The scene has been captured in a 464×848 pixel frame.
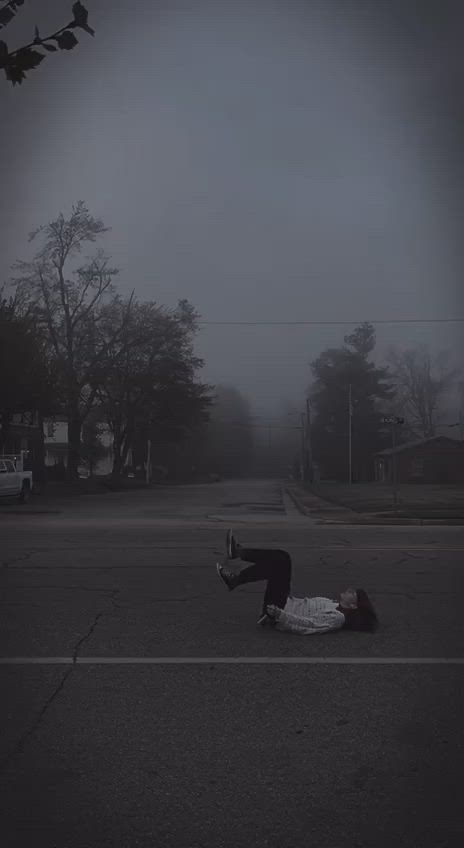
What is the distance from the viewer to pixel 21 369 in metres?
34.9

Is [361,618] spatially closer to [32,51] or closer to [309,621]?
[309,621]

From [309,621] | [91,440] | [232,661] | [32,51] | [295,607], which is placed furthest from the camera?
[91,440]

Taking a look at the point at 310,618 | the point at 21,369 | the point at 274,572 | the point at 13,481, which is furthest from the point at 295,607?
the point at 21,369

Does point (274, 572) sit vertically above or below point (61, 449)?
below

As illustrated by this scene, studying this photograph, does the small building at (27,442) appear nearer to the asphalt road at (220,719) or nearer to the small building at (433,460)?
the small building at (433,460)

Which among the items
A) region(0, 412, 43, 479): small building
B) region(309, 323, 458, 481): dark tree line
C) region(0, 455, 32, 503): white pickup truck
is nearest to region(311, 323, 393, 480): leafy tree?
region(309, 323, 458, 481): dark tree line

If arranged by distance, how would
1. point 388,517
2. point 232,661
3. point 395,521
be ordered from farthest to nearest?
point 388,517
point 395,521
point 232,661

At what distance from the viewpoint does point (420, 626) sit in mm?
7414

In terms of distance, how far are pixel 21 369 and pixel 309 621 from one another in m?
29.8

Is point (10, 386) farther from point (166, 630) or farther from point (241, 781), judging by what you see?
point (241, 781)

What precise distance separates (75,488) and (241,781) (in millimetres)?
40036

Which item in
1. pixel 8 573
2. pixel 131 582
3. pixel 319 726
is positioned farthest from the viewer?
pixel 8 573

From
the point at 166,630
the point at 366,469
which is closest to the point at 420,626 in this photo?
the point at 166,630

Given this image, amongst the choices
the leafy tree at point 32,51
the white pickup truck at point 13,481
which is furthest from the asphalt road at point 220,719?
the white pickup truck at point 13,481
